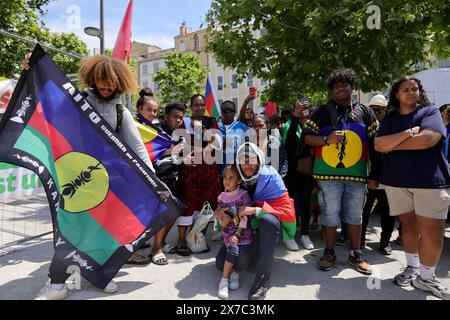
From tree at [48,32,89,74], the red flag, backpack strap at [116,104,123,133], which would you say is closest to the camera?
backpack strap at [116,104,123,133]

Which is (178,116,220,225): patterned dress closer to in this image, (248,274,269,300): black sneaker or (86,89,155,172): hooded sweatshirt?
(86,89,155,172): hooded sweatshirt

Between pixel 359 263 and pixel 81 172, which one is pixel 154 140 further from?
pixel 359 263

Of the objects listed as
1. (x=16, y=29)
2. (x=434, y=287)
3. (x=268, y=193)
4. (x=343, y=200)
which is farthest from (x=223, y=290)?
(x=16, y=29)

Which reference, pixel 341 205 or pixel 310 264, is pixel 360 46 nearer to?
pixel 341 205

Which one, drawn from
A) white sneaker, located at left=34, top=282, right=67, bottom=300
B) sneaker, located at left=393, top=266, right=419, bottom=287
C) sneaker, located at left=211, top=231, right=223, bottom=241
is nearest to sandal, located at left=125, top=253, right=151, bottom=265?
white sneaker, located at left=34, top=282, right=67, bottom=300

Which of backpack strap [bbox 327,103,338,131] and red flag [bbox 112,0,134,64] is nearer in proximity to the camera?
backpack strap [bbox 327,103,338,131]

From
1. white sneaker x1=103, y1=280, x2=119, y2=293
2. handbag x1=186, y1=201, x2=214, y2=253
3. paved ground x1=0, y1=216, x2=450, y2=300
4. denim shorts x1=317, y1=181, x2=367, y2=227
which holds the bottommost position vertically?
paved ground x1=0, y1=216, x2=450, y2=300

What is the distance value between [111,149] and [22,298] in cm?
145

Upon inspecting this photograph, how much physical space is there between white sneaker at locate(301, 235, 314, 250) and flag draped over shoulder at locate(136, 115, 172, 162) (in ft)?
6.54

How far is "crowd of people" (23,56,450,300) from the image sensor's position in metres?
2.92

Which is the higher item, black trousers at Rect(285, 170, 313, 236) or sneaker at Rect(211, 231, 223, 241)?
black trousers at Rect(285, 170, 313, 236)

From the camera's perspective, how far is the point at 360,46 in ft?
17.3

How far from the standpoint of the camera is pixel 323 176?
11.4 feet
